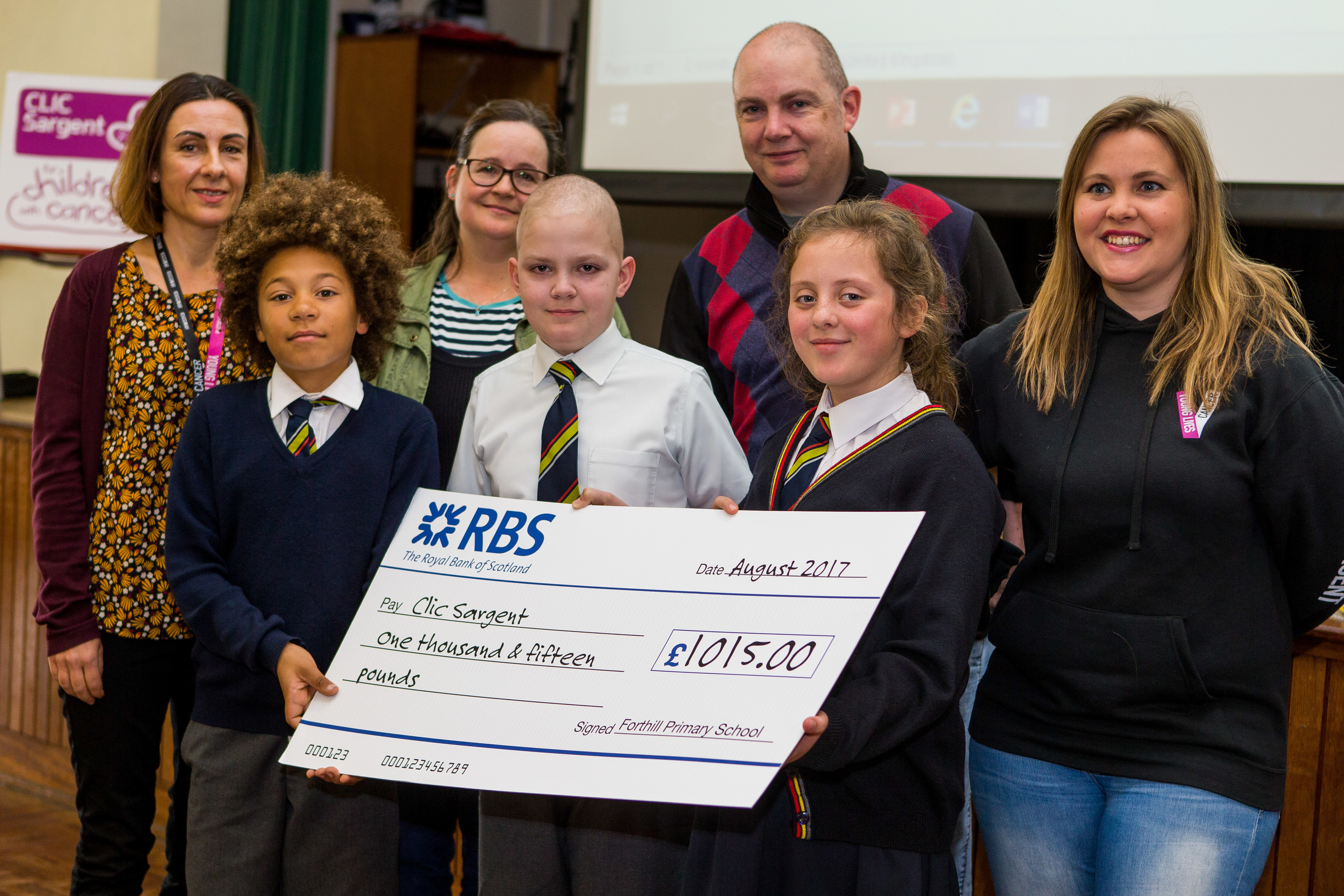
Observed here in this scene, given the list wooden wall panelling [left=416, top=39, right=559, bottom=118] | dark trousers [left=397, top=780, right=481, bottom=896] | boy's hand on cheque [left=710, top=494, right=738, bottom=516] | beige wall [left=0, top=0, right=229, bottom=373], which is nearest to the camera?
boy's hand on cheque [left=710, top=494, right=738, bottom=516]

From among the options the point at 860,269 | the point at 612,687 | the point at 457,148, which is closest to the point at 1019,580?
the point at 860,269

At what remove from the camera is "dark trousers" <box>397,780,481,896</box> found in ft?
6.90

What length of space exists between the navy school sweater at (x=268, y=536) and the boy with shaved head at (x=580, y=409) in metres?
0.18

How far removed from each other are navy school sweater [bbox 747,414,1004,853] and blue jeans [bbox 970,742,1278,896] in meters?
0.12

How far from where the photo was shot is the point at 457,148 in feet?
7.37

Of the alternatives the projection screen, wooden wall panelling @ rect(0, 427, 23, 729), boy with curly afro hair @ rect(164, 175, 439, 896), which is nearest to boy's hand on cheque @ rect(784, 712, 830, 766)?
boy with curly afro hair @ rect(164, 175, 439, 896)

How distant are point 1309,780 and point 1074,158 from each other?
1.09m

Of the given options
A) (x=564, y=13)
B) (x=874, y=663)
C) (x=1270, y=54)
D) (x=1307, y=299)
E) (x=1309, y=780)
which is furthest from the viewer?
(x=564, y=13)

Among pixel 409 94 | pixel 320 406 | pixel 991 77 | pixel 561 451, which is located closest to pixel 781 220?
pixel 561 451

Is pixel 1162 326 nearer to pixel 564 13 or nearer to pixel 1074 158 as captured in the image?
pixel 1074 158

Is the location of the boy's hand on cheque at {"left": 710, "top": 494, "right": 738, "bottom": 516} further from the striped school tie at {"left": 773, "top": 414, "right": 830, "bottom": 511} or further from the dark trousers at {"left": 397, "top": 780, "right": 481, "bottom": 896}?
the dark trousers at {"left": 397, "top": 780, "right": 481, "bottom": 896}

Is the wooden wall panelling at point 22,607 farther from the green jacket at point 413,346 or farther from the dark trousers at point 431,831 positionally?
the green jacket at point 413,346

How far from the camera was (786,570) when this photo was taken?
139 cm

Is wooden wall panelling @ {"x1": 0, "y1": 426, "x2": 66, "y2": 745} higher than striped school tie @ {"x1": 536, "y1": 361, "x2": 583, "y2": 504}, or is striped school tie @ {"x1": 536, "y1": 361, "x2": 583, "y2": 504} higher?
striped school tie @ {"x1": 536, "y1": 361, "x2": 583, "y2": 504}
